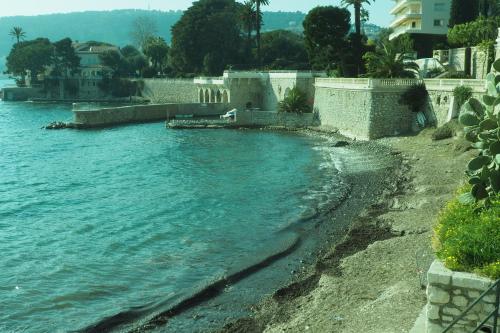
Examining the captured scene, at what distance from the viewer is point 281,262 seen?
18438 millimetres

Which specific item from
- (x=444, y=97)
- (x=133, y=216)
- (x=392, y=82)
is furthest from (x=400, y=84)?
(x=133, y=216)

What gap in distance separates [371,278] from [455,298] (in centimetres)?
654

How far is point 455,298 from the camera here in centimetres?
822

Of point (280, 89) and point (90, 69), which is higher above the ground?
point (90, 69)

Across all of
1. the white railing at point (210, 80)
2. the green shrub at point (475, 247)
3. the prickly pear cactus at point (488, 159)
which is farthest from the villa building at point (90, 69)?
the green shrub at point (475, 247)

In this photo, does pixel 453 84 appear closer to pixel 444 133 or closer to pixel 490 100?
pixel 444 133

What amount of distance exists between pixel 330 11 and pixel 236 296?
4827 cm

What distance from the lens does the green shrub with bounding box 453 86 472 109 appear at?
3344 centimetres

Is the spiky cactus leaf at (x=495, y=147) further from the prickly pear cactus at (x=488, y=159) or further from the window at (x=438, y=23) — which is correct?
the window at (x=438, y=23)

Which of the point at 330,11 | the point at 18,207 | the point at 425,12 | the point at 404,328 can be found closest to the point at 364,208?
the point at 404,328

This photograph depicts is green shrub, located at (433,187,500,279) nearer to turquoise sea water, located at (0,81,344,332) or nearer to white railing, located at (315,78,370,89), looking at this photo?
turquoise sea water, located at (0,81,344,332)

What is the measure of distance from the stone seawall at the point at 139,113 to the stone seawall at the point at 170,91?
11619mm

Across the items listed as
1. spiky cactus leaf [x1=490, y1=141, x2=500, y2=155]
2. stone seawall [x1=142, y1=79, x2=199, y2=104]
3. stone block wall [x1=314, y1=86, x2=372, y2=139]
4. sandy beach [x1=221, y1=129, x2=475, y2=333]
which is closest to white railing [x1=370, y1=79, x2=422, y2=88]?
stone block wall [x1=314, y1=86, x2=372, y2=139]

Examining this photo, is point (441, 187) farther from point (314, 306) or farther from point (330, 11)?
point (330, 11)
